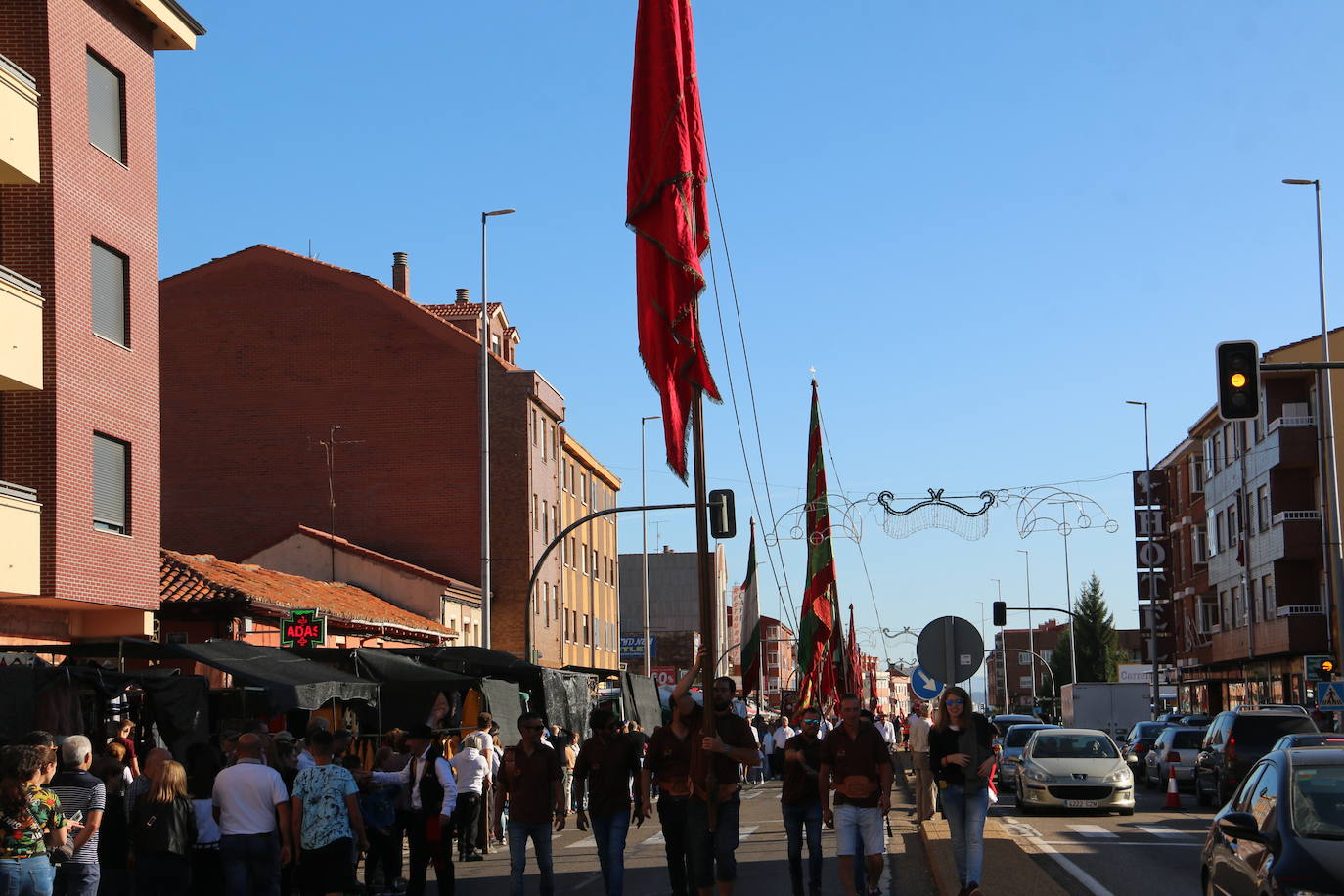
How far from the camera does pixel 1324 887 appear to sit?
8844 millimetres

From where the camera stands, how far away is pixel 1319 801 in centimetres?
1012

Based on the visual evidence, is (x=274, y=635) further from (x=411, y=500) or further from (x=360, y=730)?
(x=411, y=500)

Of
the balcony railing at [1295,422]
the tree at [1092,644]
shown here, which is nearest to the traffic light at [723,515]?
the balcony railing at [1295,422]

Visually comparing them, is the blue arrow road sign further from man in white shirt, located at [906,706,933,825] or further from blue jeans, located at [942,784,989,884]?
blue jeans, located at [942,784,989,884]

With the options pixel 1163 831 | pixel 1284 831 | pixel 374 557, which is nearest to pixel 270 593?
pixel 374 557

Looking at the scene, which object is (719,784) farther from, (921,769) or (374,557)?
(374,557)

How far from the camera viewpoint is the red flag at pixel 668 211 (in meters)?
10.6

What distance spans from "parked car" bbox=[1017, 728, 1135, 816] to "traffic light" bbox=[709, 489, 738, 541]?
20.4ft

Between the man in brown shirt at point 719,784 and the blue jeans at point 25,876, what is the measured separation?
13.0ft

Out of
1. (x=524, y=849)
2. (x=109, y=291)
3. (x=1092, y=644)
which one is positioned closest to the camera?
(x=524, y=849)

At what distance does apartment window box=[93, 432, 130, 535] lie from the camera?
2602 centimetres

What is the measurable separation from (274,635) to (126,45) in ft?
40.5

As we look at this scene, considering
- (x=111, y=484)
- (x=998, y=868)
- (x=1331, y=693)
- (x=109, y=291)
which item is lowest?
(x=998, y=868)

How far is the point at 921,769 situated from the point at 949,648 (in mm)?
8414
